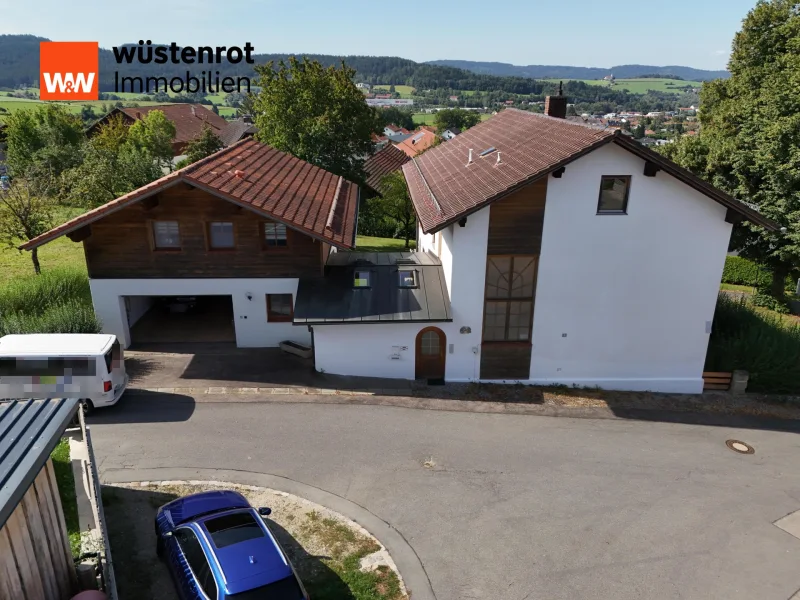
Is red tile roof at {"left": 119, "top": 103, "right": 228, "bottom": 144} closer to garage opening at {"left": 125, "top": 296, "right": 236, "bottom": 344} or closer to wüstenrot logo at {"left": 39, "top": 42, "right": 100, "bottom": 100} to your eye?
wüstenrot logo at {"left": 39, "top": 42, "right": 100, "bottom": 100}

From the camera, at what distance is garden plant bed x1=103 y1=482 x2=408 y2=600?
31.5 ft

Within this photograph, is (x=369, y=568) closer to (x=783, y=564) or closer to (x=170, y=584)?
(x=170, y=584)

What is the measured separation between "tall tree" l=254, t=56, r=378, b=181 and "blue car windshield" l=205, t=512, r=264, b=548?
1016 inches

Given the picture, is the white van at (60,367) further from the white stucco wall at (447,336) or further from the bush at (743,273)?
the bush at (743,273)

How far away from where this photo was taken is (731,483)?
1324cm

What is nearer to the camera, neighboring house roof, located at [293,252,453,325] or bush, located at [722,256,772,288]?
neighboring house roof, located at [293,252,453,325]

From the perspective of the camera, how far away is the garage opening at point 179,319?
1991cm

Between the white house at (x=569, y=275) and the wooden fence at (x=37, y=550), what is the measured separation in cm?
982

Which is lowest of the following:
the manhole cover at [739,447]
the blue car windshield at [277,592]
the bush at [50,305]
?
the manhole cover at [739,447]

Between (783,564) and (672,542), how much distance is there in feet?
6.48

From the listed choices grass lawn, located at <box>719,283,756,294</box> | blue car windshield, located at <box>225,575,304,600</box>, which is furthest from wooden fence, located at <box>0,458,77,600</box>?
grass lawn, located at <box>719,283,756,294</box>

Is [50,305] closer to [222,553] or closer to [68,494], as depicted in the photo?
[68,494]

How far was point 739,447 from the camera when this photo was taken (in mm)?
14906

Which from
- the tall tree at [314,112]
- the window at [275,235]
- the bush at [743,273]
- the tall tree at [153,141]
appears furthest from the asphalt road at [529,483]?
the tall tree at [153,141]
